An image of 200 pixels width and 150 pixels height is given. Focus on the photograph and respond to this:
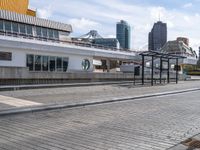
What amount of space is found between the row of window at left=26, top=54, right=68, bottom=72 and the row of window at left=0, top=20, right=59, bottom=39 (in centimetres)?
469

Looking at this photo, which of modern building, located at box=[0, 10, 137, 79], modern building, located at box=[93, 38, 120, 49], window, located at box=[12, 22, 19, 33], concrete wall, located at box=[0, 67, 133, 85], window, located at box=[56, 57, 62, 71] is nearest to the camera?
concrete wall, located at box=[0, 67, 133, 85]

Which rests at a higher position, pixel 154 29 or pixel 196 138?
pixel 154 29

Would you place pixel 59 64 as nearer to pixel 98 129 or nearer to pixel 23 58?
pixel 23 58

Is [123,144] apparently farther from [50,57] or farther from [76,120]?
[50,57]

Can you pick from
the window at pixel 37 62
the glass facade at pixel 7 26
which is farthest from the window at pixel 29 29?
the window at pixel 37 62

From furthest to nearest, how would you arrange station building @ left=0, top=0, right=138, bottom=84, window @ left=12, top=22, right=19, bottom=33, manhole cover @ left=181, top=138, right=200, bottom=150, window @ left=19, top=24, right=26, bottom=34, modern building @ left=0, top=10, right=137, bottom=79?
window @ left=19, top=24, right=26, bottom=34 → window @ left=12, top=22, right=19, bottom=33 → modern building @ left=0, top=10, right=137, bottom=79 → station building @ left=0, top=0, right=138, bottom=84 → manhole cover @ left=181, top=138, right=200, bottom=150

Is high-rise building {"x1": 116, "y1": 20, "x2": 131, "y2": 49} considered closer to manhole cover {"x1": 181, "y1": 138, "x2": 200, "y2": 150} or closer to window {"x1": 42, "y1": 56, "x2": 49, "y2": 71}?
window {"x1": 42, "y1": 56, "x2": 49, "y2": 71}

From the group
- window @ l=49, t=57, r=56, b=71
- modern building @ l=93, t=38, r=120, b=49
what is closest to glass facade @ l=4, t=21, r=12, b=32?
window @ l=49, t=57, r=56, b=71

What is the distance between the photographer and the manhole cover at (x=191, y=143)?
783 centimetres

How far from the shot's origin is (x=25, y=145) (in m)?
7.59

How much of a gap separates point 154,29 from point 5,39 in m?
130

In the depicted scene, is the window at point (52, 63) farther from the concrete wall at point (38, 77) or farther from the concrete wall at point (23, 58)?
the concrete wall at point (38, 77)

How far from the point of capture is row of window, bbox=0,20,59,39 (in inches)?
1984

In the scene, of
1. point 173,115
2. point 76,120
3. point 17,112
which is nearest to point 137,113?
point 173,115
